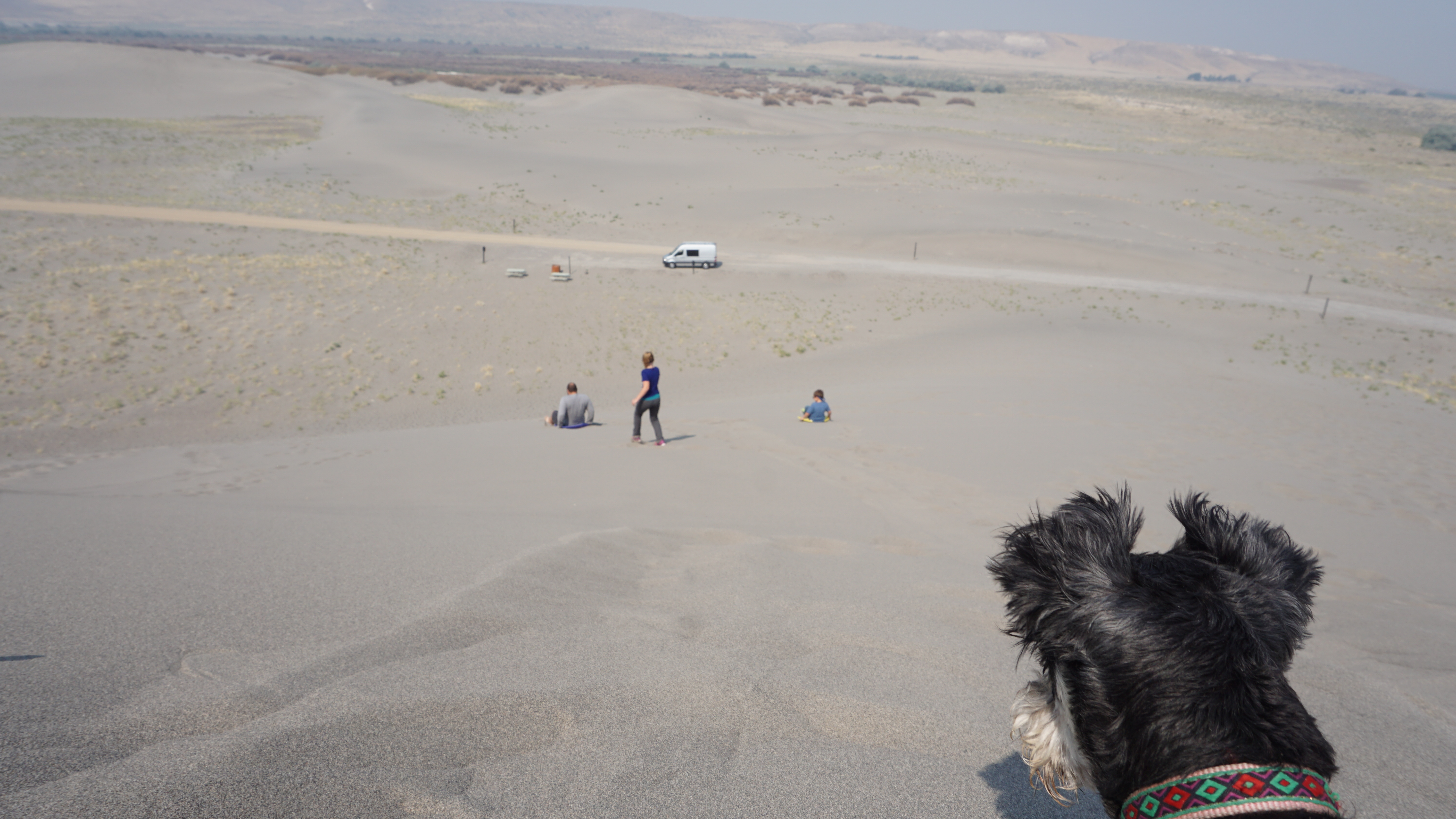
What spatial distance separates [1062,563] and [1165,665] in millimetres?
255

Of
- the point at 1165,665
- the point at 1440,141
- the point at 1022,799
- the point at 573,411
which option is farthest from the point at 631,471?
the point at 1440,141

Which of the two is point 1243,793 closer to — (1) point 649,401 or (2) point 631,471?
(2) point 631,471

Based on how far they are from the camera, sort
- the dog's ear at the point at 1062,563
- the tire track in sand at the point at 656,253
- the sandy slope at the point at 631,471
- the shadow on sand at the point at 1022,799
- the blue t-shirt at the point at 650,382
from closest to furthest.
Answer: the dog's ear at the point at 1062,563
the shadow on sand at the point at 1022,799
the sandy slope at the point at 631,471
the blue t-shirt at the point at 650,382
the tire track in sand at the point at 656,253

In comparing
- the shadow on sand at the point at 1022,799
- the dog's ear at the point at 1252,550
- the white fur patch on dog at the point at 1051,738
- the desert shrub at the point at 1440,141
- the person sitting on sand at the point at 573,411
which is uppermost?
the desert shrub at the point at 1440,141

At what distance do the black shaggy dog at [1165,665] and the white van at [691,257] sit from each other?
1161 inches

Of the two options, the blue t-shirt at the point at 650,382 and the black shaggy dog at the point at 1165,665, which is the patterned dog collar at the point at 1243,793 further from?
the blue t-shirt at the point at 650,382

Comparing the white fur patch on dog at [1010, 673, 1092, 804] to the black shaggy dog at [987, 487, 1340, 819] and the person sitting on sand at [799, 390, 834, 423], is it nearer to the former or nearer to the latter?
the black shaggy dog at [987, 487, 1340, 819]

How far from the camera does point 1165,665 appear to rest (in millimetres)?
1438

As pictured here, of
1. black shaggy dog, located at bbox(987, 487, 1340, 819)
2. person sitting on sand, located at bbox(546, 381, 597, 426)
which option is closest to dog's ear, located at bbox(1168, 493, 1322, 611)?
black shaggy dog, located at bbox(987, 487, 1340, 819)

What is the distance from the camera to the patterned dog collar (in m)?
1.25

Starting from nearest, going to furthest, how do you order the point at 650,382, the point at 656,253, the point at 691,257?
the point at 650,382
the point at 691,257
the point at 656,253

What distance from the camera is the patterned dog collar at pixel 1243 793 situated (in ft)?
4.09

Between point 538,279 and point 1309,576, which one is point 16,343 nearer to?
point 538,279

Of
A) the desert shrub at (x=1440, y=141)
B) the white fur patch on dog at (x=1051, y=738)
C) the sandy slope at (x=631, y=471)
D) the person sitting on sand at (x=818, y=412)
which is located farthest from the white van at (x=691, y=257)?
the desert shrub at (x=1440, y=141)
